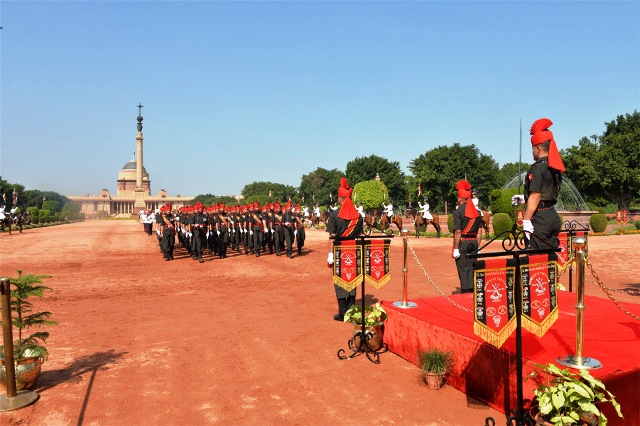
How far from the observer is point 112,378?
17.6ft

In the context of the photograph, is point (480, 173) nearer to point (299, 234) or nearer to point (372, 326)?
point (299, 234)

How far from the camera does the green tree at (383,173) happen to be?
8181cm

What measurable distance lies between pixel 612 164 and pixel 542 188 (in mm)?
51046

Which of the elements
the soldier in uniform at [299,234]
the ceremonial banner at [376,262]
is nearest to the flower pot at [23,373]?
the ceremonial banner at [376,262]

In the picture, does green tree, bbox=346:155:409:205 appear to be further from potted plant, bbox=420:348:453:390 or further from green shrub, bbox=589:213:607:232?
potted plant, bbox=420:348:453:390

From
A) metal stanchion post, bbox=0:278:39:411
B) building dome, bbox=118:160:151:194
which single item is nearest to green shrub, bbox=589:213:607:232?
metal stanchion post, bbox=0:278:39:411

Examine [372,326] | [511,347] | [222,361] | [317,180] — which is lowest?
[222,361]

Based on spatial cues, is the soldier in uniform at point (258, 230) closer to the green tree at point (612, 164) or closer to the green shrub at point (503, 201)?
the green shrub at point (503, 201)

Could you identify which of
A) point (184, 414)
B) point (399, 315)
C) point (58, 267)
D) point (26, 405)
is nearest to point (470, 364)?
point (399, 315)

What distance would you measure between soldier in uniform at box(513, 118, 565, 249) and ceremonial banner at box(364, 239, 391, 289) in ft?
6.50

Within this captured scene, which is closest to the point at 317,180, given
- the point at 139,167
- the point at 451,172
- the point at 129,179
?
the point at 139,167

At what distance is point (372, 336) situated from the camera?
610cm

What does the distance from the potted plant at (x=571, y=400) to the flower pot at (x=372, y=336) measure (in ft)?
9.01

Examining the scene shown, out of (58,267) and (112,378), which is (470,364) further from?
(58,267)
